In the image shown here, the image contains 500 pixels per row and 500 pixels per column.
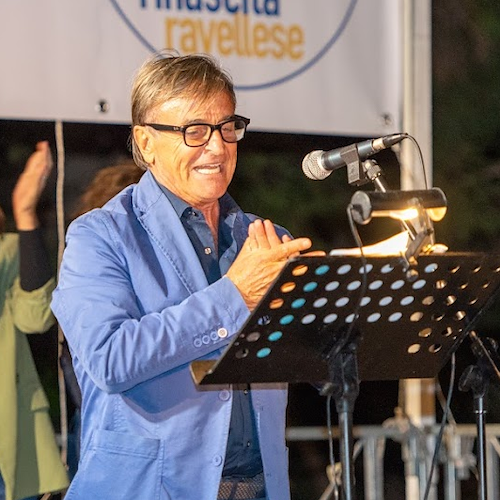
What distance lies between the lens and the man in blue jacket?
2627mm

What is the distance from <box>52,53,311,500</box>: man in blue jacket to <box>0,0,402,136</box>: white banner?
1.10 metres

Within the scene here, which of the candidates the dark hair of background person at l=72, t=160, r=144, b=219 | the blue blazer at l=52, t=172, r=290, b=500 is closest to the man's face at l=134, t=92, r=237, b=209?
the blue blazer at l=52, t=172, r=290, b=500

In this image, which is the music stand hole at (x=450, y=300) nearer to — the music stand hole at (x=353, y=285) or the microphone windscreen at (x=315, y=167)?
the music stand hole at (x=353, y=285)

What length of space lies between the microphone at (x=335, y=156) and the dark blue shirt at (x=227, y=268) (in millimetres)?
412

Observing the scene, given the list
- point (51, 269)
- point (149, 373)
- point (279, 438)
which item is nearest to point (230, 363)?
point (149, 373)

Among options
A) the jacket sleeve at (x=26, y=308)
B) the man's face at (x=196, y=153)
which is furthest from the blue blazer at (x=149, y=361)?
the jacket sleeve at (x=26, y=308)

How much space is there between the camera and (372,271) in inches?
91.4

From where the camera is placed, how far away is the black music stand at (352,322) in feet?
7.57

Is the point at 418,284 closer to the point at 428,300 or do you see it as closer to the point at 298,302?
the point at 428,300

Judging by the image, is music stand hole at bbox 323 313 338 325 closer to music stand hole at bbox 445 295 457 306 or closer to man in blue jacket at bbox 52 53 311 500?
man in blue jacket at bbox 52 53 311 500

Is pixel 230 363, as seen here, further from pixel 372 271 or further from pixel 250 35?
pixel 250 35

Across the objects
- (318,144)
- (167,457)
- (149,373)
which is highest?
(318,144)

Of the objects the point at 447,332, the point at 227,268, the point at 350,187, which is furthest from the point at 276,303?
the point at 350,187

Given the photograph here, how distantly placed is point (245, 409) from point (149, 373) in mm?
334
